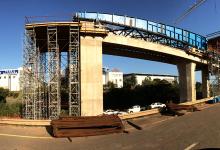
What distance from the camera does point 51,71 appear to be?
2928cm

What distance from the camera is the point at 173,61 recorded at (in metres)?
47.4

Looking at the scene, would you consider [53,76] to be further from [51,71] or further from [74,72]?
[74,72]

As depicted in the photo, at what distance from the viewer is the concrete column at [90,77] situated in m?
28.2

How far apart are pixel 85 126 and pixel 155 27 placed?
27126mm

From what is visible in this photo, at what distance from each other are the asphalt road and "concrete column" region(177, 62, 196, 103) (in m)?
27.4

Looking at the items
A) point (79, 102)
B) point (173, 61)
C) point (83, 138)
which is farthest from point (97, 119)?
point (173, 61)

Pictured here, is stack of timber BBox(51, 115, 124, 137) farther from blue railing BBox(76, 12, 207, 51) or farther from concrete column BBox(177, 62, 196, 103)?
concrete column BBox(177, 62, 196, 103)

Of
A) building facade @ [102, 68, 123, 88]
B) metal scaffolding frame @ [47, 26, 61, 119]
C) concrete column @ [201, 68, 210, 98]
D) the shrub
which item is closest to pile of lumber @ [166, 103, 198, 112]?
metal scaffolding frame @ [47, 26, 61, 119]

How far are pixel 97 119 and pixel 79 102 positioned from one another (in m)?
11.9

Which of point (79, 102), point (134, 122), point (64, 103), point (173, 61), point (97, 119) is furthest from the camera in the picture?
point (173, 61)

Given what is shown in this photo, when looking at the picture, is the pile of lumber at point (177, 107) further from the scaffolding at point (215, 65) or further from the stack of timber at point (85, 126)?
the scaffolding at point (215, 65)

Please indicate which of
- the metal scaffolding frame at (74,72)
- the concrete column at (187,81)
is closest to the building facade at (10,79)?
the concrete column at (187,81)

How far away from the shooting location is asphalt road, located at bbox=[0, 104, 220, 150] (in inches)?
501

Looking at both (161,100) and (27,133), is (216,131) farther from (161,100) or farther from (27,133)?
(161,100)
